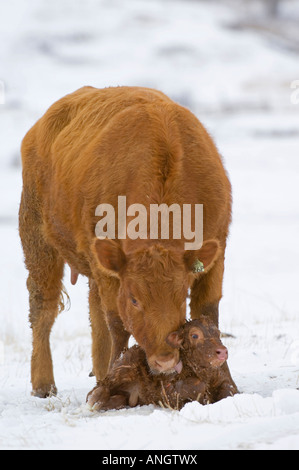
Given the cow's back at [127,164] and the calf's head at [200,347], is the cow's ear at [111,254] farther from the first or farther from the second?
the calf's head at [200,347]

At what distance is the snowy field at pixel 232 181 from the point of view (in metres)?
4.01

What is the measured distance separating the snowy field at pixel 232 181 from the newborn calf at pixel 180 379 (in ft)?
0.49

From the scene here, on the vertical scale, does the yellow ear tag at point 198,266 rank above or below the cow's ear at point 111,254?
below

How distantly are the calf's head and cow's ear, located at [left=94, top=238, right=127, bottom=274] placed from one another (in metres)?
0.56

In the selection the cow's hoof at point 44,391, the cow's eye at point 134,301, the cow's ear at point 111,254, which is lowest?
the cow's hoof at point 44,391

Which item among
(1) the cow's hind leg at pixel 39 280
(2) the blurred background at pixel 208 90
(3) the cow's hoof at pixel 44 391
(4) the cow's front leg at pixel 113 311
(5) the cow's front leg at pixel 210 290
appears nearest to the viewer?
(4) the cow's front leg at pixel 113 311

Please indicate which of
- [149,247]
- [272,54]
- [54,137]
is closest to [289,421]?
[149,247]

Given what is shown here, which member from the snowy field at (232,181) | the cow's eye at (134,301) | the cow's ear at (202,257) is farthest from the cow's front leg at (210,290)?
the cow's eye at (134,301)

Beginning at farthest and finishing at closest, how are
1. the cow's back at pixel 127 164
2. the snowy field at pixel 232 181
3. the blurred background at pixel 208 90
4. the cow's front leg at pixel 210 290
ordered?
the blurred background at pixel 208 90
the cow's front leg at pixel 210 290
the cow's back at pixel 127 164
the snowy field at pixel 232 181

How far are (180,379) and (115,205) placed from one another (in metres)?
1.20

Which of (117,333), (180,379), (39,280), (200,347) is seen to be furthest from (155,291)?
(39,280)

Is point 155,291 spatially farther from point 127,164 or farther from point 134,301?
point 127,164

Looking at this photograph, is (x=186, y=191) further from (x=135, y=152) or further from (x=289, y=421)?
(x=289, y=421)

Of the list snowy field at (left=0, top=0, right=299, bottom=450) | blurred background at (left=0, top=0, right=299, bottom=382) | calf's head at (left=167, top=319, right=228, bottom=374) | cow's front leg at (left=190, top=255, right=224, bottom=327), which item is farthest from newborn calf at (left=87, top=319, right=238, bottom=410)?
blurred background at (left=0, top=0, right=299, bottom=382)
